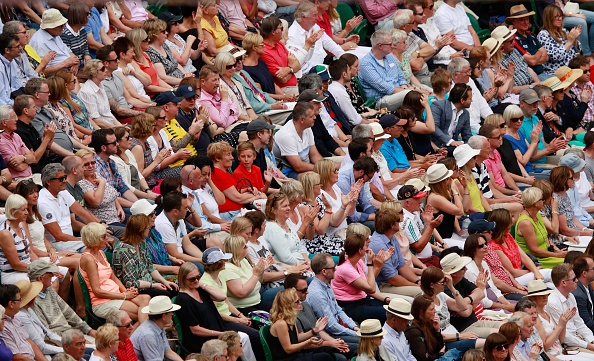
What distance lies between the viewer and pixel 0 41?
34.9 ft

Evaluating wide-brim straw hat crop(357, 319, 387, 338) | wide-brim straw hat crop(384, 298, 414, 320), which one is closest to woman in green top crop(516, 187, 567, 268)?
wide-brim straw hat crop(384, 298, 414, 320)

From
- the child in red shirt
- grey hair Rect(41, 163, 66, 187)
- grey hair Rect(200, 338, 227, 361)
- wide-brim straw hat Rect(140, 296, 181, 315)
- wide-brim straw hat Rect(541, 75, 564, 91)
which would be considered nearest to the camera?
grey hair Rect(200, 338, 227, 361)

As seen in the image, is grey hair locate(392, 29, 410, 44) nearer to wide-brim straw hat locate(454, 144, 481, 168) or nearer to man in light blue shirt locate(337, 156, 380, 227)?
wide-brim straw hat locate(454, 144, 481, 168)

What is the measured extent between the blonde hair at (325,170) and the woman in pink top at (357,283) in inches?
43.1

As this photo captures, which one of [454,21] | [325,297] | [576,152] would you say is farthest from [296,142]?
[454,21]

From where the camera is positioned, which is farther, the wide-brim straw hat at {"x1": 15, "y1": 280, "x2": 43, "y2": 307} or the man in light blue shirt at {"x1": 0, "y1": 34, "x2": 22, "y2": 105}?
the man in light blue shirt at {"x1": 0, "y1": 34, "x2": 22, "y2": 105}

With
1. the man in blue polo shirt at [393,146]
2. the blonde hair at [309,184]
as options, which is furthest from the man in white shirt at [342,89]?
the blonde hair at [309,184]

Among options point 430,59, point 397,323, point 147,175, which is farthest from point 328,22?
point 397,323

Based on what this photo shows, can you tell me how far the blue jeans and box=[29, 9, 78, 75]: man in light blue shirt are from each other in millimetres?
9002

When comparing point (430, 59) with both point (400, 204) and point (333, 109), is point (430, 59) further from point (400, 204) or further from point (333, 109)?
point (400, 204)

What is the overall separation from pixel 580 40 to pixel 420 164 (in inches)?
233

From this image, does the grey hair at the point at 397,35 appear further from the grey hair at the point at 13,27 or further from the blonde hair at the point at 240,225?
the blonde hair at the point at 240,225

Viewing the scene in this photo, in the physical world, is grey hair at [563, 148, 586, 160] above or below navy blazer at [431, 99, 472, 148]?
below

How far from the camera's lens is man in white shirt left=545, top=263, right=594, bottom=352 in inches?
436
